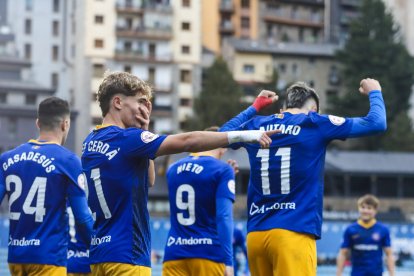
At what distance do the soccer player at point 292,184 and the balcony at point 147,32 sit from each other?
305 ft

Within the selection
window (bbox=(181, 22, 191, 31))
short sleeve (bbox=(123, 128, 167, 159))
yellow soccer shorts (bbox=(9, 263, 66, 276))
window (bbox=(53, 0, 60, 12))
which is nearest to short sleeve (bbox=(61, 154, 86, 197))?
yellow soccer shorts (bbox=(9, 263, 66, 276))

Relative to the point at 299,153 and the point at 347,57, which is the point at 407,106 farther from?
the point at 299,153

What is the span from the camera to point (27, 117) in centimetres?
8800

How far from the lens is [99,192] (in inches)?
282

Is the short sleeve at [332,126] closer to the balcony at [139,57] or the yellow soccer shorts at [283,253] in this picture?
the yellow soccer shorts at [283,253]

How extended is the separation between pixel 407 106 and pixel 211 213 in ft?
287

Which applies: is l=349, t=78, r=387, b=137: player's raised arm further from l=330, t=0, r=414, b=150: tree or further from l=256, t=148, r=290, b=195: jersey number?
l=330, t=0, r=414, b=150: tree

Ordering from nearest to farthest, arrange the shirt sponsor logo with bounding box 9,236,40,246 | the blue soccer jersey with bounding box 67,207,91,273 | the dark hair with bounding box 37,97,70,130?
the shirt sponsor logo with bounding box 9,236,40,246
the dark hair with bounding box 37,97,70,130
the blue soccer jersey with bounding box 67,207,91,273

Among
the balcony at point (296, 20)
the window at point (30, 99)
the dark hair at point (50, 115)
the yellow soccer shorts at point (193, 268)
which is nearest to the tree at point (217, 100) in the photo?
the window at point (30, 99)

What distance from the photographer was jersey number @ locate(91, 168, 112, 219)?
710 centimetres

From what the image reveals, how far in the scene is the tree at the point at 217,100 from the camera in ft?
285

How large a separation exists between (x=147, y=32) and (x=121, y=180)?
313 feet

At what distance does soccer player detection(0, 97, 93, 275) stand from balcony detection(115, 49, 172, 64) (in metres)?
91.7

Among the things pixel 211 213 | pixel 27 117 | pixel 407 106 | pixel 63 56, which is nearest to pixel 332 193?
pixel 407 106
